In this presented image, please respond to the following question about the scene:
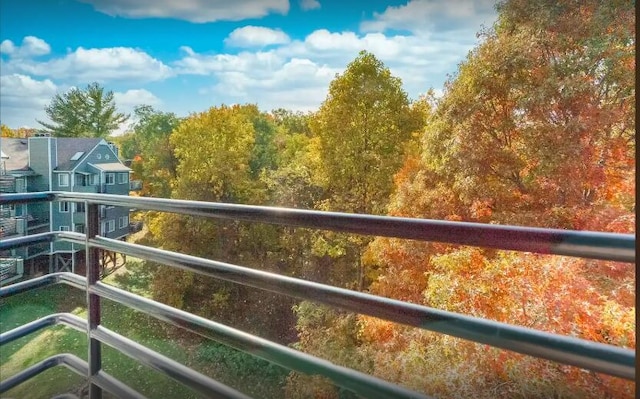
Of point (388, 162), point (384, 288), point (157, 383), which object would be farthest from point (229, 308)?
point (157, 383)

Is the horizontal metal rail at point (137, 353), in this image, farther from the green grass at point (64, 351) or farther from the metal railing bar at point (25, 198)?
the metal railing bar at point (25, 198)

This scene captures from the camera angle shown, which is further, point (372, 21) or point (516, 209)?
point (516, 209)

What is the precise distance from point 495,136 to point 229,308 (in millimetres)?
3757

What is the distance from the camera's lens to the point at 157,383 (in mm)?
1513

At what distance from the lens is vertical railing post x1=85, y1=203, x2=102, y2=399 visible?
1.31 meters

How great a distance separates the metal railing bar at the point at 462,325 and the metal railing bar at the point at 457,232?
0.34 feet

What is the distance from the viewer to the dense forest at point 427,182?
158 inches

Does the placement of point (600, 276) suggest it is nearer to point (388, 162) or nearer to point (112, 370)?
point (388, 162)

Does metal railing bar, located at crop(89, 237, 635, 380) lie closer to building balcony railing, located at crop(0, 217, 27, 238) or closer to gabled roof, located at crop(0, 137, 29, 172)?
building balcony railing, located at crop(0, 217, 27, 238)

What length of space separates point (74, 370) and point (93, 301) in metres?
0.30

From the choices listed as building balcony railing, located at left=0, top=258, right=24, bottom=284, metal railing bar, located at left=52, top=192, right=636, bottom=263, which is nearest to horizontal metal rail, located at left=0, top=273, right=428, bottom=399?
metal railing bar, located at left=52, top=192, right=636, bottom=263

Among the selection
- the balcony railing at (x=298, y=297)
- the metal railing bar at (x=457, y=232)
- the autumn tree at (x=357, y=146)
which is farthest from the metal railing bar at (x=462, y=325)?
the autumn tree at (x=357, y=146)

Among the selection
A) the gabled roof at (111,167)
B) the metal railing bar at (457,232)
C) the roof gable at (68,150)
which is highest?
the roof gable at (68,150)

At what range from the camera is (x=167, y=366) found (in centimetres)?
115
